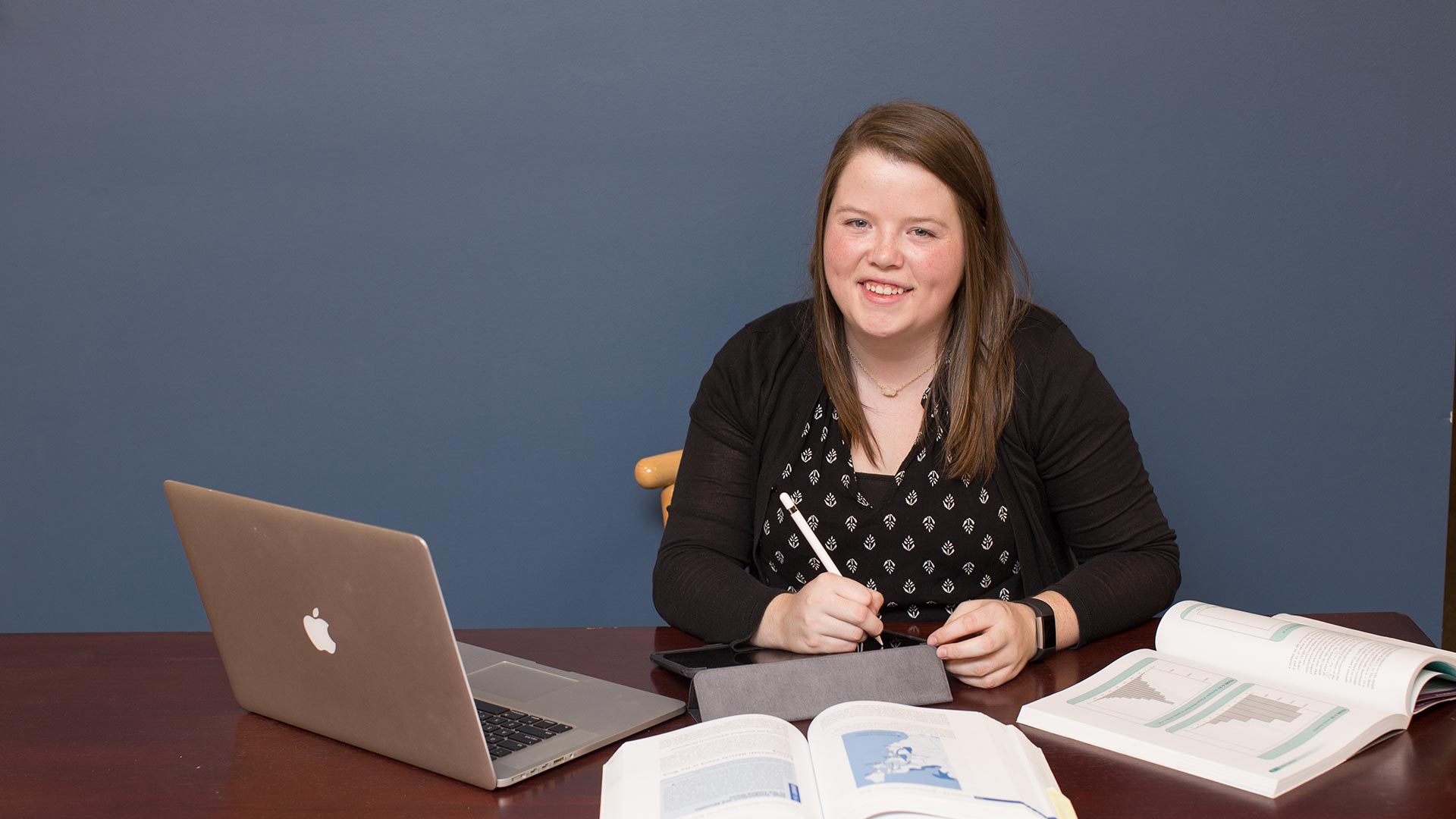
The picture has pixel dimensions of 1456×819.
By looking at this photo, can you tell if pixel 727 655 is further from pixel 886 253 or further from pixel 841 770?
pixel 886 253

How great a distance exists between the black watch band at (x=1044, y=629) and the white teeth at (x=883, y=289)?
0.50m

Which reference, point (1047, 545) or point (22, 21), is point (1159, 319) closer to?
point (1047, 545)

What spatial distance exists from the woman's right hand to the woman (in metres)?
0.21

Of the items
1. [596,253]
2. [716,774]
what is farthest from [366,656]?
[596,253]

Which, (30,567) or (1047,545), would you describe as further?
(30,567)

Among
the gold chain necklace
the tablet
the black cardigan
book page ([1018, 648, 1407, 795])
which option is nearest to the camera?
book page ([1018, 648, 1407, 795])

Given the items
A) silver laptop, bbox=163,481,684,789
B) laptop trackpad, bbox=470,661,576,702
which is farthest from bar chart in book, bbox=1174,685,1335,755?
laptop trackpad, bbox=470,661,576,702

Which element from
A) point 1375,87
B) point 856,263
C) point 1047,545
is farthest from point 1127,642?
point 1375,87

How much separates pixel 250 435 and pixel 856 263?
4.27 ft

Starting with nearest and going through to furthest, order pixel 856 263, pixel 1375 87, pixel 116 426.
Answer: pixel 856 263 < pixel 1375 87 < pixel 116 426

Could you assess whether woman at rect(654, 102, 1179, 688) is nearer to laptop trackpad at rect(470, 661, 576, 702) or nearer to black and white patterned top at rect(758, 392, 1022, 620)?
black and white patterned top at rect(758, 392, 1022, 620)

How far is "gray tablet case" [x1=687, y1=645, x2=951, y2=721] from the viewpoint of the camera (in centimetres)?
117

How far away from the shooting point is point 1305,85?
2.19 metres

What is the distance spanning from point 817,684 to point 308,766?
0.48 m
